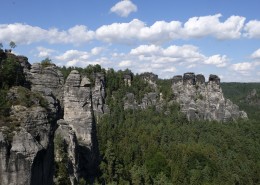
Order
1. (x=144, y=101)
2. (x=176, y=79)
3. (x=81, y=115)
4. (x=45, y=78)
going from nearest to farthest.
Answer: (x=45, y=78)
(x=81, y=115)
(x=144, y=101)
(x=176, y=79)

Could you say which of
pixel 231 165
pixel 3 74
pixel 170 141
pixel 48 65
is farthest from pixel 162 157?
pixel 3 74

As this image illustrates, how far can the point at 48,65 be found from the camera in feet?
176

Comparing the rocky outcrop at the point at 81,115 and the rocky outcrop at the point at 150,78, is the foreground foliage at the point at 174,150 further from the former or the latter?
the rocky outcrop at the point at 150,78

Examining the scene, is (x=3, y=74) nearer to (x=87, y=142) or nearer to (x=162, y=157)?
(x=87, y=142)

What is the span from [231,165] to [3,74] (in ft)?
228

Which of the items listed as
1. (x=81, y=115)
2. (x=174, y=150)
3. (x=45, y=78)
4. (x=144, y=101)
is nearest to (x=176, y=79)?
(x=144, y=101)

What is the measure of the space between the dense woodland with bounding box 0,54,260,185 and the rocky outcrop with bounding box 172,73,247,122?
399cm

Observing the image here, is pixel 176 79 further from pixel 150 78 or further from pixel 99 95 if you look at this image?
pixel 99 95

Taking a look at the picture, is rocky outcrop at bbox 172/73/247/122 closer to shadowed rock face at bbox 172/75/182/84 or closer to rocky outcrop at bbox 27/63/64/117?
shadowed rock face at bbox 172/75/182/84

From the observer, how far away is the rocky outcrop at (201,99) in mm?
147625

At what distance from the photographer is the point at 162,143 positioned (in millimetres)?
111438

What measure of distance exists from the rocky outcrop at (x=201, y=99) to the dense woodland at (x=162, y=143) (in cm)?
399

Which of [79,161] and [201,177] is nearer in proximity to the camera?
[79,161]

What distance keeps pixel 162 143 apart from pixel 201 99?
4450 centimetres
